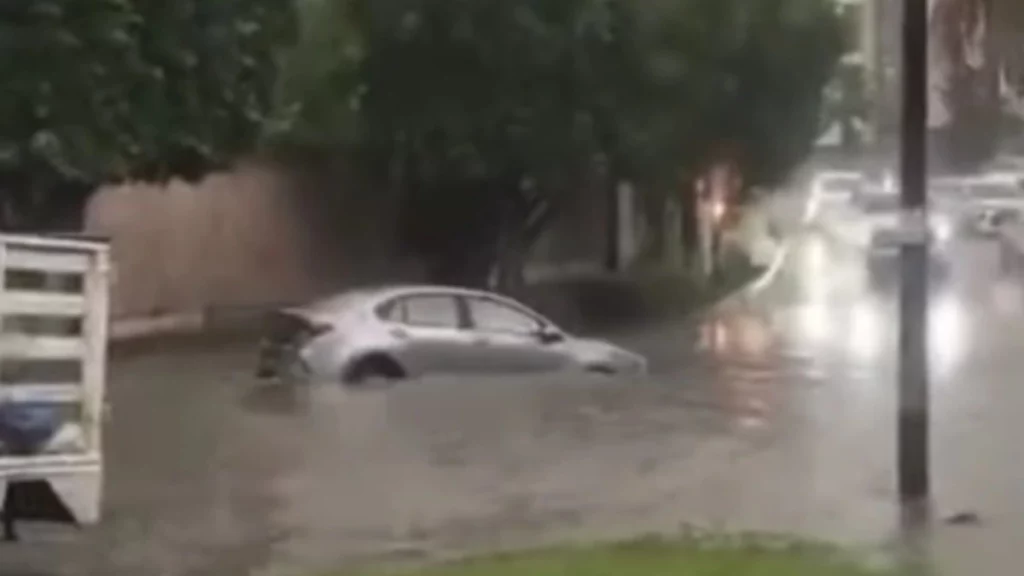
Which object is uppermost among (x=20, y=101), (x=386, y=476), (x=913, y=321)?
(x=20, y=101)

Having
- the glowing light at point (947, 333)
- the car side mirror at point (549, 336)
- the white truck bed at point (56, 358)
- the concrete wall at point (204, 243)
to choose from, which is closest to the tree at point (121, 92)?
the car side mirror at point (549, 336)

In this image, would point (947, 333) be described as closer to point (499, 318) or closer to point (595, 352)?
point (595, 352)

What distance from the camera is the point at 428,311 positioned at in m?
28.9

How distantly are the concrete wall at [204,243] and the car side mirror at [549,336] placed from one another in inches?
356

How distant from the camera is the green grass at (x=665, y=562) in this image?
1198 centimetres

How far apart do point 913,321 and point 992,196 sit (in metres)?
44.6

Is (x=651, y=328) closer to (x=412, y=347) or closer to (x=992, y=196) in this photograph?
(x=412, y=347)

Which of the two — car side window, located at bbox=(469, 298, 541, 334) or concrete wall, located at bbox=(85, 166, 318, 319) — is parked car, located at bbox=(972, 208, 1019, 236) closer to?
concrete wall, located at bbox=(85, 166, 318, 319)

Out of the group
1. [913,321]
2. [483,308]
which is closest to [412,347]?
[483,308]

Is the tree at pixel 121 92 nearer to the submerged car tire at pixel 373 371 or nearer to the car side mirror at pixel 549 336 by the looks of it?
the submerged car tire at pixel 373 371

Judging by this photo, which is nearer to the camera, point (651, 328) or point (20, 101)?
point (20, 101)

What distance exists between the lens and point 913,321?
53.9ft

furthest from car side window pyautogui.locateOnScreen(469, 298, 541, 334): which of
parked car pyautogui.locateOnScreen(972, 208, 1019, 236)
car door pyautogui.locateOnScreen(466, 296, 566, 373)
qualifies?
parked car pyautogui.locateOnScreen(972, 208, 1019, 236)

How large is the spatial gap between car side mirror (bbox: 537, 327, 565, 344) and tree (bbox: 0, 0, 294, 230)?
13.8 ft
